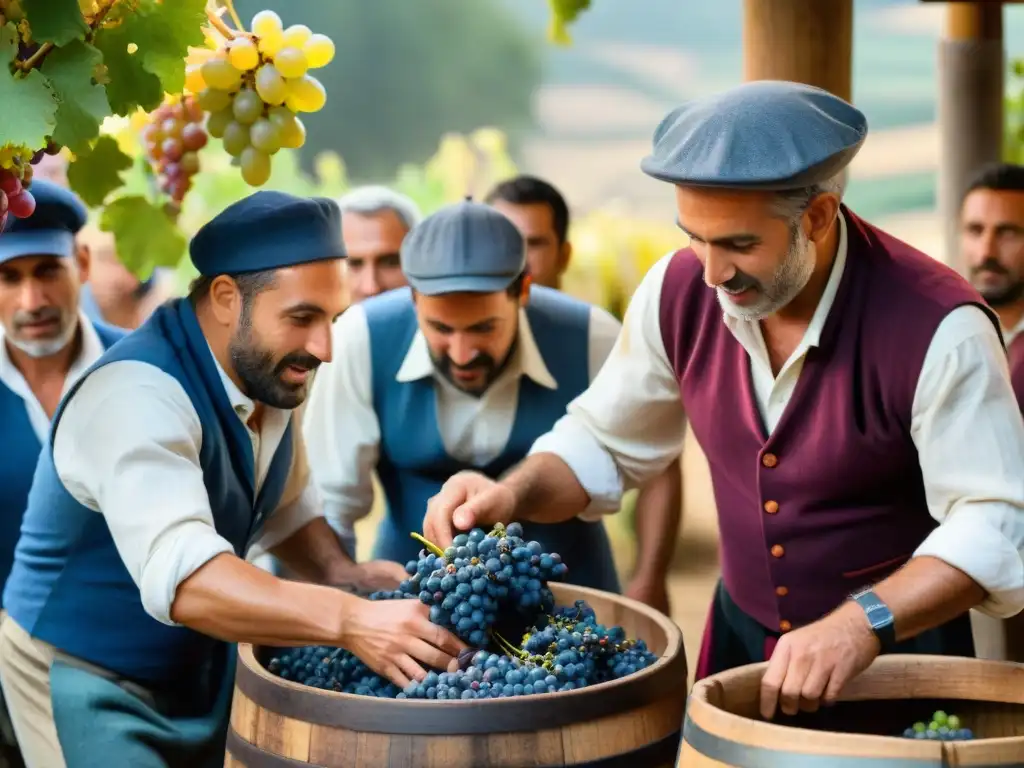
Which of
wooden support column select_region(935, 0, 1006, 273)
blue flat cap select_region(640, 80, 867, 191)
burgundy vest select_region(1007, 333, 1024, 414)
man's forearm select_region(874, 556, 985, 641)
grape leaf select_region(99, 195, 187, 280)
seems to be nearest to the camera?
man's forearm select_region(874, 556, 985, 641)

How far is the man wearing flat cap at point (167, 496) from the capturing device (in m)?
2.59

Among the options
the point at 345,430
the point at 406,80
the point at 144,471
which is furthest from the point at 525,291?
the point at 406,80

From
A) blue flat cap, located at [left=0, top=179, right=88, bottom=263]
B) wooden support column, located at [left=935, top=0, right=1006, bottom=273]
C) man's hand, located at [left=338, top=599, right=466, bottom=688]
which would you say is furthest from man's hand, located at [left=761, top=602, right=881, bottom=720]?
wooden support column, located at [left=935, top=0, right=1006, bottom=273]

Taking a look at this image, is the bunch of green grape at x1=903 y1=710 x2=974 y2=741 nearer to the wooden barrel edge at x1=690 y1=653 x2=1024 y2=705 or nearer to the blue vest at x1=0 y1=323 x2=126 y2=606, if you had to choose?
the wooden barrel edge at x1=690 y1=653 x2=1024 y2=705

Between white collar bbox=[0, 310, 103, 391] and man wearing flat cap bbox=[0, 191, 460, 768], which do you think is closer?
man wearing flat cap bbox=[0, 191, 460, 768]

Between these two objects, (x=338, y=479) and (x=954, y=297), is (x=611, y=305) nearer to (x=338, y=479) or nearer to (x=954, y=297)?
(x=338, y=479)

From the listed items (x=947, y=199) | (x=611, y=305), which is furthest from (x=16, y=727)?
(x=611, y=305)

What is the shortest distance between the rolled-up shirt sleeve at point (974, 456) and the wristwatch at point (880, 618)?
0.44 feet

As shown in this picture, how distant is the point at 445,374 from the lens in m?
3.90

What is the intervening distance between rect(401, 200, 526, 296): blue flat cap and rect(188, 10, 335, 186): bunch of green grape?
901 millimetres

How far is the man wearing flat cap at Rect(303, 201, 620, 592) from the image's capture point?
3.81 m

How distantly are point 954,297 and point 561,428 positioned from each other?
0.88 m

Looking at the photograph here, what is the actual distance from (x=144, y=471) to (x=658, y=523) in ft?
6.50

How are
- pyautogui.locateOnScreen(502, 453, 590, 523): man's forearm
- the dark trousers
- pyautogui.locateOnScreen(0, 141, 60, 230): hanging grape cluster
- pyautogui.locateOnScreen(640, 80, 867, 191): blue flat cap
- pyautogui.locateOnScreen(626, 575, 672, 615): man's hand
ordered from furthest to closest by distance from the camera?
1. pyautogui.locateOnScreen(626, 575, 672, 615): man's hand
2. pyautogui.locateOnScreen(502, 453, 590, 523): man's forearm
3. the dark trousers
4. pyautogui.locateOnScreen(640, 80, 867, 191): blue flat cap
5. pyautogui.locateOnScreen(0, 141, 60, 230): hanging grape cluster
